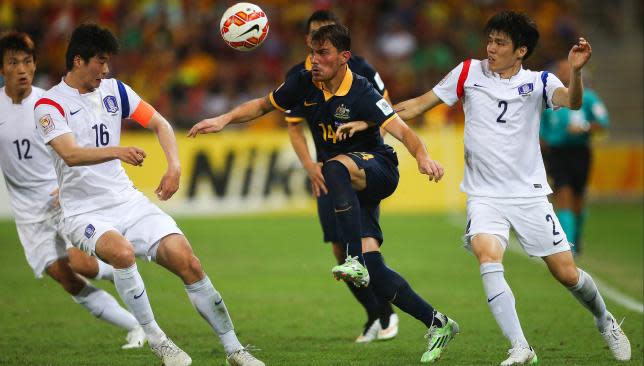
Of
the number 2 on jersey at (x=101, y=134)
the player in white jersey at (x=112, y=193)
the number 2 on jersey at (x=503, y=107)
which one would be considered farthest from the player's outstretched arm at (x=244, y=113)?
the number 2 on jersey at (x=503, y=107)

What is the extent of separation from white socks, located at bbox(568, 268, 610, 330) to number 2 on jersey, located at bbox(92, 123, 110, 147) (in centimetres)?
363

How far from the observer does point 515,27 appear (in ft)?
24.9

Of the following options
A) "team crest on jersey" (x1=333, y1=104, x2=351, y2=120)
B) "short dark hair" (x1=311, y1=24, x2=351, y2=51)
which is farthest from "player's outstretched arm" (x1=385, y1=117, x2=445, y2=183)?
"short dark hair" (x1=311, y1=24, x2=351, y2=51)

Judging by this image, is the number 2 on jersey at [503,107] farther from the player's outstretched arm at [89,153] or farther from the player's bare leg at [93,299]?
the player's bare leg at [93,299]

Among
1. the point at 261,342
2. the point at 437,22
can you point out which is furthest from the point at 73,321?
the point at 437,22

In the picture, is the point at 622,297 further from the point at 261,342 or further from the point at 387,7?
the point at 387,7

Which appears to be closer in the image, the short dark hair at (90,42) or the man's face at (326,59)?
the short dark hair at (90,42)

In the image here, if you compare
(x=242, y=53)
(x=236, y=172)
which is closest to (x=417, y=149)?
(x=236, y=172)

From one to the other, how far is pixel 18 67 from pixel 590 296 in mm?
5048

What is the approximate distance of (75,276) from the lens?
8805mm

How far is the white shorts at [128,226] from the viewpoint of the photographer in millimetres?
7371

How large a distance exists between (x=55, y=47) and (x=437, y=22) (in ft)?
30.7

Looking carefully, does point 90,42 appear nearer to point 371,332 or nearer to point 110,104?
point 110,104

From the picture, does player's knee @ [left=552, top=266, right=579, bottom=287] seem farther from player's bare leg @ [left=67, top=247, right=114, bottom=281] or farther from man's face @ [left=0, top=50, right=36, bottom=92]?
man's face @ [left=0, top=50, right=36, bottom=92]
